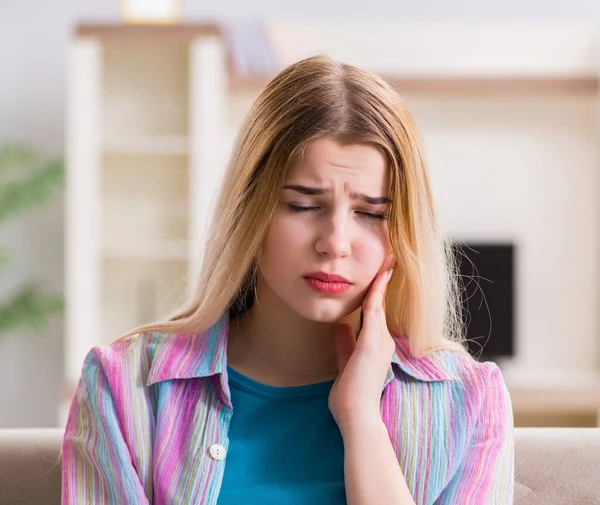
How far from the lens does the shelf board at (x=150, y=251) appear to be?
175 inches

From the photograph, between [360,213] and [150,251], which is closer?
[360,213]

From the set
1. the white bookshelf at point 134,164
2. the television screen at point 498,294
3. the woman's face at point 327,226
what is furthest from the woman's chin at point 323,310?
the television screen at point 498,294

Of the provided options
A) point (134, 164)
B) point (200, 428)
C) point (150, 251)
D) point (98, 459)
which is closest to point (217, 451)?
point (200, 428)

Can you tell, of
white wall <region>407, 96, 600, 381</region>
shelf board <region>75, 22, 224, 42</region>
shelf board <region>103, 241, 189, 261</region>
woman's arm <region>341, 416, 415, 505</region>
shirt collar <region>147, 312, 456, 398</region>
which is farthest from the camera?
white wall <region>407, 96, 600, 381</region>

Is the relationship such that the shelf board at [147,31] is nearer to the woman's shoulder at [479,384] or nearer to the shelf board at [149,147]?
the shelf board at [149,147]

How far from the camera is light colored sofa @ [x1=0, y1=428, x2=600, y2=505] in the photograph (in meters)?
1.39

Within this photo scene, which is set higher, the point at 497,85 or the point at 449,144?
the point at 497,85

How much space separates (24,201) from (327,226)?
10.7 feet

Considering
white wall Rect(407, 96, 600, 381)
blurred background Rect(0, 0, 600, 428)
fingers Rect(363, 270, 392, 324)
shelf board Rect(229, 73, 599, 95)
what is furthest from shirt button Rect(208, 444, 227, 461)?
white wall Rect(407, 96, 600, 381)

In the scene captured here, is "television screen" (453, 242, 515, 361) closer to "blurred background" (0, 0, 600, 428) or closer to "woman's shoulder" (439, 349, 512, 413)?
"blurred background" (0, 0, 600, 428)

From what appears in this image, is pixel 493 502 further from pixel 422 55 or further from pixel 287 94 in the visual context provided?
pixel 422 55

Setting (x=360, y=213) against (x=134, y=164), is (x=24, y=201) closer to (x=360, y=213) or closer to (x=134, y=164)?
(x=134, y=164)

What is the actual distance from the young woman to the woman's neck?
0.02m

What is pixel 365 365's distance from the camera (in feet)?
4.40
